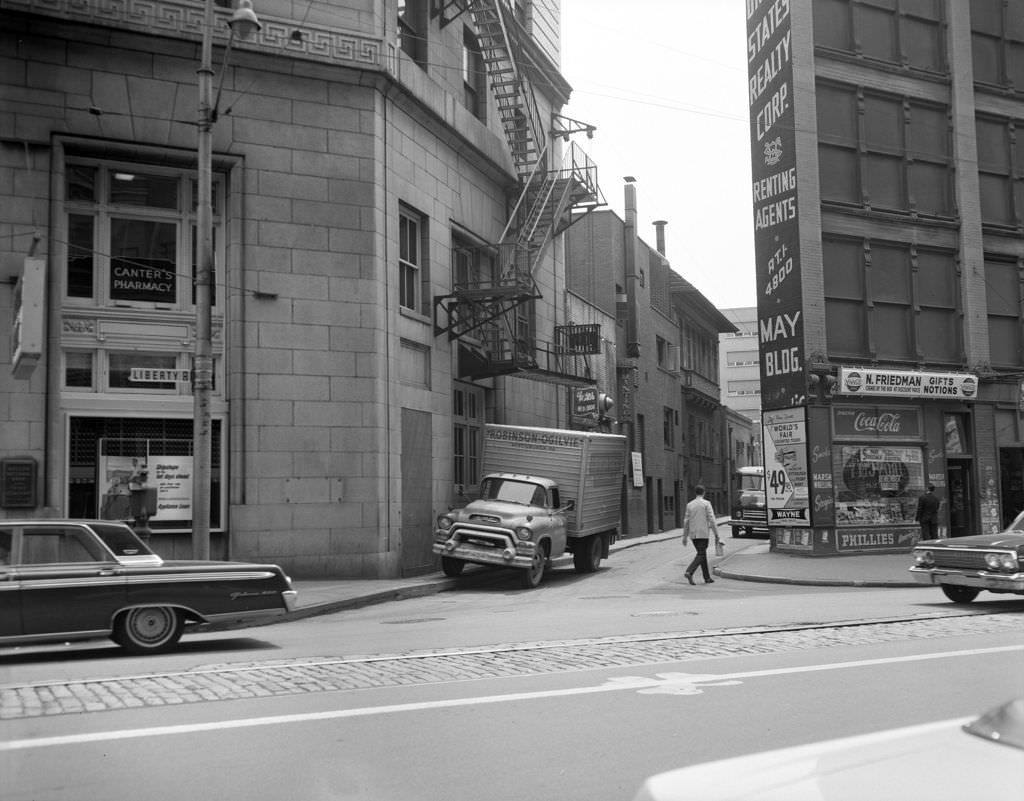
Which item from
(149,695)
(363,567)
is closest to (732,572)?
(363,567)

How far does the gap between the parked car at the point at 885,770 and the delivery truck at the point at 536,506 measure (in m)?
17.2

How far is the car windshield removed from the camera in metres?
11.3

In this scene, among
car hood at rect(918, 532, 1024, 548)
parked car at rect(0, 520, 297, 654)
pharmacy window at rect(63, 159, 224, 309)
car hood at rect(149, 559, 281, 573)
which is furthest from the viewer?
pharmacy window at rect(63, 159, 224, 309)

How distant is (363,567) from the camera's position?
2088 cm

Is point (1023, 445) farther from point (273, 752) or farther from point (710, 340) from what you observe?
point (710, 340)

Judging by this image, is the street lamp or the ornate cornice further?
the ornate cornice

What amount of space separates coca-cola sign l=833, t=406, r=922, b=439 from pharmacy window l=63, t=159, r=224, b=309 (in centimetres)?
1475

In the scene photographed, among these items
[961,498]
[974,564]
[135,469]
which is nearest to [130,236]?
[135,469]

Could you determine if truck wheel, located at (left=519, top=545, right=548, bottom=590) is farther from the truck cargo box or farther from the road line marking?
the road line marking

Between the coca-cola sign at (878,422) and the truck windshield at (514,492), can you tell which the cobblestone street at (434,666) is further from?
the coca-cola sign at (878,422)

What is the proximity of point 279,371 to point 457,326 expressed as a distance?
6.26 m

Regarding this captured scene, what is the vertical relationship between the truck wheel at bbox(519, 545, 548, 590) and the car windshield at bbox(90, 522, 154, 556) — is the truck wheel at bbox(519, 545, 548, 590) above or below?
below

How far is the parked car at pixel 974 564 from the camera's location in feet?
47.6

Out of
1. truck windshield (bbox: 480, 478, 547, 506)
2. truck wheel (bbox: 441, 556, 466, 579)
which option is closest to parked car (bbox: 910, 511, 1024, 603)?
truck windshield (bbox: 480, 478, 547, 506)
